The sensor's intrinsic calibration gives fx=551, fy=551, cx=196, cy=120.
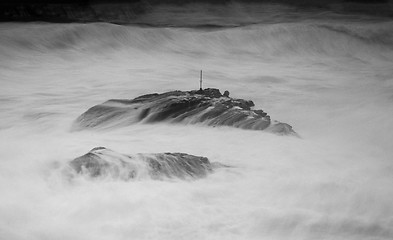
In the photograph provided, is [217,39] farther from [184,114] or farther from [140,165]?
Answer: [140,165]

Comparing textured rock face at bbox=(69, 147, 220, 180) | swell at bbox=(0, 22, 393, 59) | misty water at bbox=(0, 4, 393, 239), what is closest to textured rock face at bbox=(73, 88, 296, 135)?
misty water at bbox=(0, 4, 393, 239)

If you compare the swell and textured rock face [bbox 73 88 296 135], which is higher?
the swell

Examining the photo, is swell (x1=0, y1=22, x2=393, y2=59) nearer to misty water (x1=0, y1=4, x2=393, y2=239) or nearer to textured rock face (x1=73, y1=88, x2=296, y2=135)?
misty water (x1=0, y1=4, x2=393, y2=239)

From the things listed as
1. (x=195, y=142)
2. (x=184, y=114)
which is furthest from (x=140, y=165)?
(x=184, y=114)

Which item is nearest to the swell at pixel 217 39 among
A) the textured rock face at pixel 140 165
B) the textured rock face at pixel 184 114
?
the textured rock face at pixel 184 114

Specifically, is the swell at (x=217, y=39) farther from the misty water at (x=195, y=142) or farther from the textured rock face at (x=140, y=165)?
the textured rock face at (x=140, y=165)
